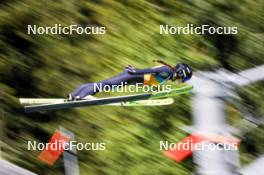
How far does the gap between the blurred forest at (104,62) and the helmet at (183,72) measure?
24 millimetres

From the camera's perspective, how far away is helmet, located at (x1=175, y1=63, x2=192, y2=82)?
3.75 feet

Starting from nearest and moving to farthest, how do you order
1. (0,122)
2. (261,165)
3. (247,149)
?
(261,165)
(247,149)
(0,122)

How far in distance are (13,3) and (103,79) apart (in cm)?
35

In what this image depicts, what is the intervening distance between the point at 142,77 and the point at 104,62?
0.17 meters

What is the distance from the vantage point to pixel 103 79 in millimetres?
1339

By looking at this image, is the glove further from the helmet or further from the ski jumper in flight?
the helmet

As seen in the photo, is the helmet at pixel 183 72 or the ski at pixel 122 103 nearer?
the helmet at pixel 183 72

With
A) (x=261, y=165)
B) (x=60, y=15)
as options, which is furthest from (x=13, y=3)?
(x=261, y=165)

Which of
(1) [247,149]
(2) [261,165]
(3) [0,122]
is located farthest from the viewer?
(3) [0,122]

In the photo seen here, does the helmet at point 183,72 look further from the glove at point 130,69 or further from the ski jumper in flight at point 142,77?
the glove at point 130,69

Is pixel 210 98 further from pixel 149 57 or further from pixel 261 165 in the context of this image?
pixel 149 57

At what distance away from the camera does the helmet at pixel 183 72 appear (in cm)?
114

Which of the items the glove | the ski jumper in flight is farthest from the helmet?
the glove

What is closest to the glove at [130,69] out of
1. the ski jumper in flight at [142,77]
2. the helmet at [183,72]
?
the ski jumper in flight at [142,77]
